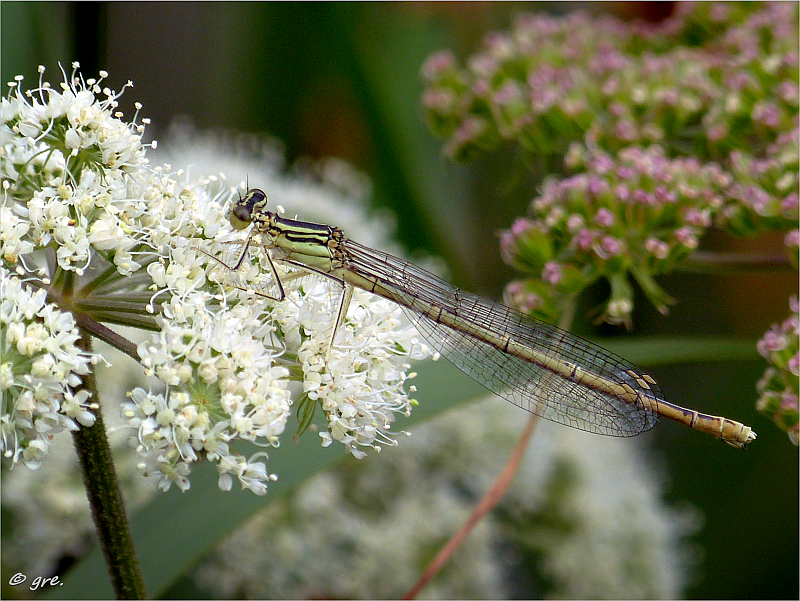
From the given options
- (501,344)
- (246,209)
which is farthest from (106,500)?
(501,344)

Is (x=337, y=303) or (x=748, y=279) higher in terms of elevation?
(x=748, y=279)

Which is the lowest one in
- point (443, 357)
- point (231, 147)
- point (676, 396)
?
point (443, 357)

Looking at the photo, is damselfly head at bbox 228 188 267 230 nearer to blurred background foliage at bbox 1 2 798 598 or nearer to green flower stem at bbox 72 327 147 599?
green flower stem at bbox 72 327 147 599

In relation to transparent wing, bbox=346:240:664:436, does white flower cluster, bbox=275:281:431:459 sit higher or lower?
lower

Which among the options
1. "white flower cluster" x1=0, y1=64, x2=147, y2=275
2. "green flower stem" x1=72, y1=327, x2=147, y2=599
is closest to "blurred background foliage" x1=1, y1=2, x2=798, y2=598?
"white flower cluster" x1=0, y1=64, x2=147, y2=275

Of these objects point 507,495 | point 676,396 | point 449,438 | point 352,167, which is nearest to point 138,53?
point 352,167

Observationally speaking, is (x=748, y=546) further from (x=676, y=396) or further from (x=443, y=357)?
(x=443, y=357)

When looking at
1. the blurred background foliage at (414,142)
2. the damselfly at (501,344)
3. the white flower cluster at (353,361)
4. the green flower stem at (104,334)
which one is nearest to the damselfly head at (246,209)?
the damselfly at (501,344)
